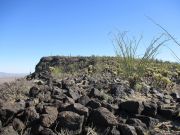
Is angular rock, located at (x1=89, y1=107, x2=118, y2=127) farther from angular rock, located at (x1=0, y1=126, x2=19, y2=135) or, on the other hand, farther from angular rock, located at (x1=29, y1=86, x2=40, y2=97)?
angular rock, located at (x1=29, y1=86, x2=40, y2=97)

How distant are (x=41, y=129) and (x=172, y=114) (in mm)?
2282

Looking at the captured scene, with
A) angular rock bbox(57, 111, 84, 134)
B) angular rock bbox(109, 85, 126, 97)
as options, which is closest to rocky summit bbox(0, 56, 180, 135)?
angular rock bbox(57, 111, 84, 134)

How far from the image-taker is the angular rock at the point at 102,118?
18.6 feet

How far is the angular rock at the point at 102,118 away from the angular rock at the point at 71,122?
0.81ft

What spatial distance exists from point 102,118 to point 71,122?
459 mm

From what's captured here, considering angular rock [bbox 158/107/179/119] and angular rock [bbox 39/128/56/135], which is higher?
angular rock [bbox 158/107/179/119]

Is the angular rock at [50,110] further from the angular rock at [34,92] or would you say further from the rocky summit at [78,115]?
the angular rock at [34,92]

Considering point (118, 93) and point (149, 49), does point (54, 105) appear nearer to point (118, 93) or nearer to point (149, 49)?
point (118, 93)

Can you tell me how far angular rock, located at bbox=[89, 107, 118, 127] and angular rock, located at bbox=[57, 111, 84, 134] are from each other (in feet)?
0.81

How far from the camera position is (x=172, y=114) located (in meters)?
6.55

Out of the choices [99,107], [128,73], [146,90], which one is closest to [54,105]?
[99,107]

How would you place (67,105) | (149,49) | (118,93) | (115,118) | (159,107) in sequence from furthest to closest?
(149,49)
(118,93)
(159,107)
(67,105)
(115,118)

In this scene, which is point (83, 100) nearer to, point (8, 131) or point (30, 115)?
point (30, 115)

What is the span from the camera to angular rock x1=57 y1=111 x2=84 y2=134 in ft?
18.2
